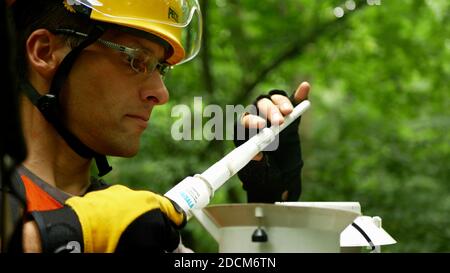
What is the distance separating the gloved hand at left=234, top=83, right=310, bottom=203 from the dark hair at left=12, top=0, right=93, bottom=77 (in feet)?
2.19

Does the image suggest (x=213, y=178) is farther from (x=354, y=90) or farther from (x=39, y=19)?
(x=354, y=90)

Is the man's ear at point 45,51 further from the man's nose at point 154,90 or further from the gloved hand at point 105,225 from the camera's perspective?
the gloved hand at point 105,225

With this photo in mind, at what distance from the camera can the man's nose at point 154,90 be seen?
190 cm

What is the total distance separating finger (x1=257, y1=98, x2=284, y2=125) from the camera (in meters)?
1.99

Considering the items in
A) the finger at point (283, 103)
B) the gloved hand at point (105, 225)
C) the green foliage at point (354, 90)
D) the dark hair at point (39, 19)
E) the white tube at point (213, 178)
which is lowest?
the gloved hand at point (105, 225)

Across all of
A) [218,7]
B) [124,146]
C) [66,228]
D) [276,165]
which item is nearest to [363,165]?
[218,7]

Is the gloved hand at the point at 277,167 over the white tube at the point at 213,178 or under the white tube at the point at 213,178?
over

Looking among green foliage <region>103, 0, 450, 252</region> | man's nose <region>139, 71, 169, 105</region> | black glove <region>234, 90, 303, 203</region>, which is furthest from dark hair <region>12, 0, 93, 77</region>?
green foliage <region>103, 0, 450, 252</region>

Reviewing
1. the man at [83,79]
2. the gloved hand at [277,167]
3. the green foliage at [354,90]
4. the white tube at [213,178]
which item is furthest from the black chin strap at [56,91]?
the green foliage at [354,90]

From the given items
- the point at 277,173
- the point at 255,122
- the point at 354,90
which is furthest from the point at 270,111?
the point at 354,90

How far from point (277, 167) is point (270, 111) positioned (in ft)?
1.39

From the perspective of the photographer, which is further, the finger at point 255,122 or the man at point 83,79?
the finger at point 255,122

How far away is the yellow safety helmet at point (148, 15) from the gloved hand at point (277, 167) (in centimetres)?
38

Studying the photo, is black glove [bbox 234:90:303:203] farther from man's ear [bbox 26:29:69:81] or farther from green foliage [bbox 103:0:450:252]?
green foliage [bbox 103:0:450:252]
